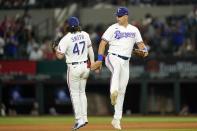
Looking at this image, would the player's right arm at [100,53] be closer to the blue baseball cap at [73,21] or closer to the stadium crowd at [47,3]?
the blue baseball cap at [73,21]

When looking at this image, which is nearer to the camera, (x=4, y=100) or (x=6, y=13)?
(x=4, y=100)

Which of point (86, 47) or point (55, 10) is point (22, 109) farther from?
point (86, 47)

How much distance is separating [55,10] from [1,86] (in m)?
4.75

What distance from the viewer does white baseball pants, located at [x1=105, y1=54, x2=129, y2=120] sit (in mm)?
12836

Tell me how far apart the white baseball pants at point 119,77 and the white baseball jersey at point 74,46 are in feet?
2.03

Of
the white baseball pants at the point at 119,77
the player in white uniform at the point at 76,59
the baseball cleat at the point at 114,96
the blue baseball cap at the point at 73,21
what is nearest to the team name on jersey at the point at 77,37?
the player in white uniform at the point at 76,59

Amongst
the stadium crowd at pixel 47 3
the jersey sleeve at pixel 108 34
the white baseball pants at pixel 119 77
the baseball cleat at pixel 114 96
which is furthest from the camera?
the stadium crowd at pixel 47 3

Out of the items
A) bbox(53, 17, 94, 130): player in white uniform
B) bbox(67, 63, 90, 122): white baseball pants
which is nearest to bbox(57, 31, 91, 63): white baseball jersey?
bbox(53, 17, 94, 130): player in white uniform

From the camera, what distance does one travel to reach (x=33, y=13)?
29.2 m

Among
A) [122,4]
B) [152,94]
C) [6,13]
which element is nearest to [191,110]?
[152,94]

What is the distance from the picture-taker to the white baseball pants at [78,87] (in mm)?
13188

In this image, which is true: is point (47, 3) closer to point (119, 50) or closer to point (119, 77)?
point (119, 50)

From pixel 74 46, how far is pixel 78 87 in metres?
0.82

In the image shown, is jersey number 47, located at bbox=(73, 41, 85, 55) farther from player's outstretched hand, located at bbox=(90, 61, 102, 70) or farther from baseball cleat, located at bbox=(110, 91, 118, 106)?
baseball cleat, located at bbox=(110, 91, 118, 106)
